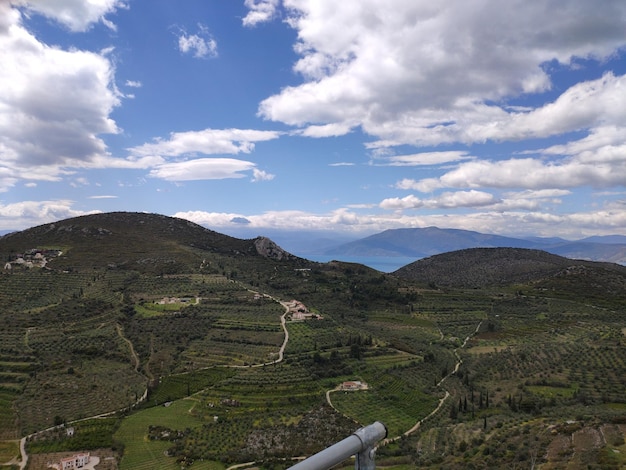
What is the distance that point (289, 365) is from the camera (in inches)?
2442

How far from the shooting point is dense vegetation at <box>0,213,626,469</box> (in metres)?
39.5

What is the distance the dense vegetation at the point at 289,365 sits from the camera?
3947 cm

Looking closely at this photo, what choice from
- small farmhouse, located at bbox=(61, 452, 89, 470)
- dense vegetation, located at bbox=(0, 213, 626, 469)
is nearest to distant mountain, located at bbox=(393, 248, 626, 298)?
dense vegetation, located at bbox=(0, 213, 626, 469)

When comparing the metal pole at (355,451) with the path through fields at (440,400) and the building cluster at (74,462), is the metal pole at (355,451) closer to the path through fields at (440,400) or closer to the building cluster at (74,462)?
the path through fields at (440,400)

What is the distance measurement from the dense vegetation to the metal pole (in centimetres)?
2487

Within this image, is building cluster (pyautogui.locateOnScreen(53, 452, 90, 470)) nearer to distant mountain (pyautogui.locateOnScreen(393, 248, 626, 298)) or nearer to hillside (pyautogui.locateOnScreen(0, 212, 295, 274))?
hillside (pyautogui.locateOnScreen(0, 212, 295, 274))

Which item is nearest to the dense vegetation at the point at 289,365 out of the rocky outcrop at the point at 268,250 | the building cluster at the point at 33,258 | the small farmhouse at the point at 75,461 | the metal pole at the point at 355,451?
the building cluster at the point at 33,258

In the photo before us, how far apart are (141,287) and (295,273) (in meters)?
46.9

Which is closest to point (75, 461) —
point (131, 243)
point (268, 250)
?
point (131, 243)

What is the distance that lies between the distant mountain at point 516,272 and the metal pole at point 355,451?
125 metres

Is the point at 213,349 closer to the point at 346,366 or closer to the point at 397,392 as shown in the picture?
the point at 346,366

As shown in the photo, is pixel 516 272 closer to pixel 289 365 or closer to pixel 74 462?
pixel 289 365

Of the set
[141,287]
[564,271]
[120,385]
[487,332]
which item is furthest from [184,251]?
[564,271]

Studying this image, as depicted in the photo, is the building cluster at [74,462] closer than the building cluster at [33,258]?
Yes
